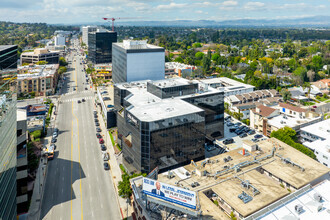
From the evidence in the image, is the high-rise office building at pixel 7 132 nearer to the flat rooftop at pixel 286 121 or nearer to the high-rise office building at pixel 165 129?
the high-rise office building at pixel 165 129

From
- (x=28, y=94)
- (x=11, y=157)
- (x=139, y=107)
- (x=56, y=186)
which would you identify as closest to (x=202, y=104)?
(x=139, y=107)

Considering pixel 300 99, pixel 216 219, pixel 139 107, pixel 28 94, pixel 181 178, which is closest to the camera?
pixel 216 219

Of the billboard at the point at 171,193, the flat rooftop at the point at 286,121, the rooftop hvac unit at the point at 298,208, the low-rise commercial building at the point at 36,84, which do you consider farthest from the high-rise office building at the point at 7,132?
the low-rise commercial building at the point at 36,84

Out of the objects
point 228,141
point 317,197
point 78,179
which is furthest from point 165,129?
point 317,197

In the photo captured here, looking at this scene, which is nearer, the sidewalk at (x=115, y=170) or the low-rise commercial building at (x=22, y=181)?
the low-rise commercial building at (x=22, y=181)

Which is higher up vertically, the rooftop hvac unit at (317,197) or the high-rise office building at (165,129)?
the high-rise office building at (165,129)

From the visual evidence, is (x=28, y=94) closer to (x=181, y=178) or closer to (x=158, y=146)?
(x=158, y=146)

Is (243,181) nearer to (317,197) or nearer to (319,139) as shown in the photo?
(317,197)
